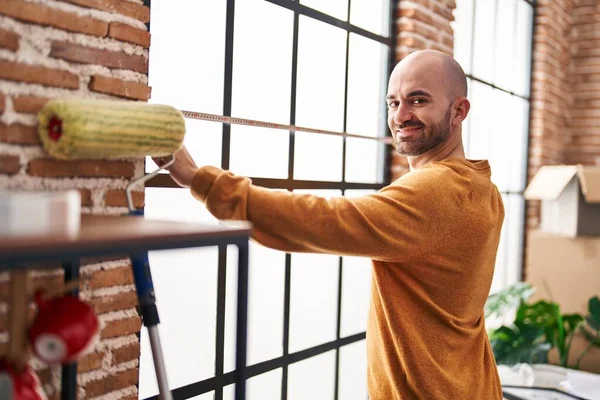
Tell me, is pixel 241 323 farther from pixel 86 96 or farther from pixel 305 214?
pixel 86 96

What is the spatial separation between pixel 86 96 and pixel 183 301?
826mm

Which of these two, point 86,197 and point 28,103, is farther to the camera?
point 86,197

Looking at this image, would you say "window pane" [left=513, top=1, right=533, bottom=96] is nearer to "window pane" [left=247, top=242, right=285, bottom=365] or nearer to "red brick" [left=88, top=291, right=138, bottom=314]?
"window pane" [left=247, top=242, right=285, bottom=365]

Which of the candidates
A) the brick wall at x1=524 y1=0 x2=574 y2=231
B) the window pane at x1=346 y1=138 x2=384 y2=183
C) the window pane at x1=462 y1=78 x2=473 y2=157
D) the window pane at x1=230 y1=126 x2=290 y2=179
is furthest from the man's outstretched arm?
the brick wall at x1=524 y1=0 x2=574 y2=231

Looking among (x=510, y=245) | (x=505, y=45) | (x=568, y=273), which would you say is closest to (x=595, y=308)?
(x=568, y=273)

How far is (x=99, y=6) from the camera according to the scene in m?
1.36

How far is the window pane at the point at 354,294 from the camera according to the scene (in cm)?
281

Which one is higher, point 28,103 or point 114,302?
point 28,103

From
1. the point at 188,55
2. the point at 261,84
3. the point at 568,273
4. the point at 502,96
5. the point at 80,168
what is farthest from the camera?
the point at 502,96

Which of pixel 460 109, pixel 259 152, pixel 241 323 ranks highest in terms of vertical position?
pixel 460 109

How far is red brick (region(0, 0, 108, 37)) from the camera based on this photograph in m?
1.17

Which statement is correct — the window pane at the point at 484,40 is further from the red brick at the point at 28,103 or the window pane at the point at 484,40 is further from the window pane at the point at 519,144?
the red brick at the point at 28,103

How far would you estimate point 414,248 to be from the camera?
4.94ft

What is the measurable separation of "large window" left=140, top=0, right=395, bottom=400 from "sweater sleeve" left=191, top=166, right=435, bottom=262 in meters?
0.54
